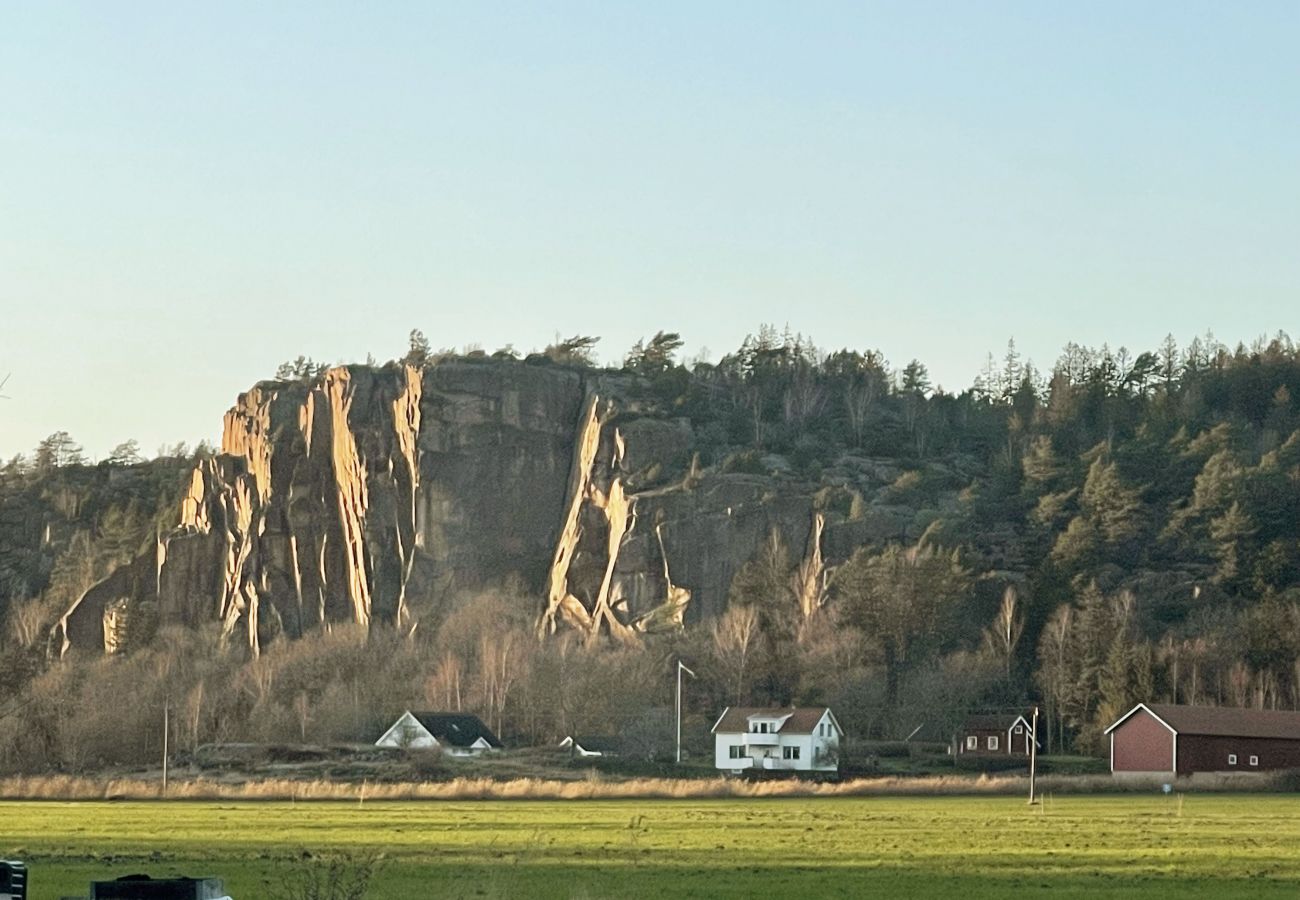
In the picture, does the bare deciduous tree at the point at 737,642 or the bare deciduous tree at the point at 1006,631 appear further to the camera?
the bare deciduous tree at the point at 1006,631

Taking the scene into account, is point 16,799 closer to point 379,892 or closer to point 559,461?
point 379,892

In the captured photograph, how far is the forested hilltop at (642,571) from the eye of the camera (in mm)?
131625

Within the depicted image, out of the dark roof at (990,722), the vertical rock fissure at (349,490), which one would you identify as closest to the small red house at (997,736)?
the dark roof at (990,722)

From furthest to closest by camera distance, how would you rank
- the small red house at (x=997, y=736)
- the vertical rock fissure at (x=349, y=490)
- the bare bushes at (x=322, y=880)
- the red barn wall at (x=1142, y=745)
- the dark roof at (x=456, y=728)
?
the vertical rock fissure at (x=349, y=490), the dark roof at (x=456, y=728), the small red house at (x=997, y=736), the red barn wall at (x=1142, y=745), the bare bushes at (x=322, y=880)

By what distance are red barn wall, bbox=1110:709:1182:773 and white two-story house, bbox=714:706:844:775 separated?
52.7 feet

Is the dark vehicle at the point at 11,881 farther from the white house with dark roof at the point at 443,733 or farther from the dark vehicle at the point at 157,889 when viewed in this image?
the white house with dark roof at the point at 443,733

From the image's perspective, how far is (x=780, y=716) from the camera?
116312mm

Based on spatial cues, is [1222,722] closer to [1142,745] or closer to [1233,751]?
[1233,751]

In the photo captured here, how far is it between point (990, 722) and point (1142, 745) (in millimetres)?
17464

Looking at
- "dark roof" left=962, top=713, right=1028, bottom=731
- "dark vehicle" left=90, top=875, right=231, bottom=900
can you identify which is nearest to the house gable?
"dark roof" left=962, top=713, right=1028, bottom=731

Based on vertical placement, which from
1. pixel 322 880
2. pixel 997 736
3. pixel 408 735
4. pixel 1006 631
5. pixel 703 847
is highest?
pixel 1006 631

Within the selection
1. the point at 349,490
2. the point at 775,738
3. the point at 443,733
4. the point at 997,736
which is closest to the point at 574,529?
the point at 349,490

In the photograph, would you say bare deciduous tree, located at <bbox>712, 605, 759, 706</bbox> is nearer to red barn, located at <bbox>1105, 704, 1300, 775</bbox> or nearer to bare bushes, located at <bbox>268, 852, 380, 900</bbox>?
red barn, located at <bbox>1105, 704, 1300, 775</bbox>

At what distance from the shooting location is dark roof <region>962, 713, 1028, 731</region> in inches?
4678
